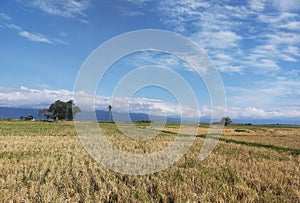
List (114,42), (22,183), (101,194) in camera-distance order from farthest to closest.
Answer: (114,42) → (22,183) → (101,194)

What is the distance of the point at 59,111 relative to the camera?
119875 mm

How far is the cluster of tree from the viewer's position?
11806 centimetres

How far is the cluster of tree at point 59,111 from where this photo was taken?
118062 mm

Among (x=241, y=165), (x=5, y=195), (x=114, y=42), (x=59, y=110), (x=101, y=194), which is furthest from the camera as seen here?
(x=59, y=110)

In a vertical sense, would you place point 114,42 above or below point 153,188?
above

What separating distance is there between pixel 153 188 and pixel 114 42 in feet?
25.3

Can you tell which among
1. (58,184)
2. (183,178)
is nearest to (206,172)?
(183,178)

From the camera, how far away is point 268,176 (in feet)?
26.1

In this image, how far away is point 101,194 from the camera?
5723 mm

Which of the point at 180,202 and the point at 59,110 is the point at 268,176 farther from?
the point at 59,110

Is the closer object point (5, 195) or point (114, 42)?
point (5, 195)

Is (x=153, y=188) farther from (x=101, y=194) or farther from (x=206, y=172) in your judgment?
(x=206, y=172)

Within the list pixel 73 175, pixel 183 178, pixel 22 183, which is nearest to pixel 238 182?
pixel 183 178

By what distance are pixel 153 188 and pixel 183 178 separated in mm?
1155
